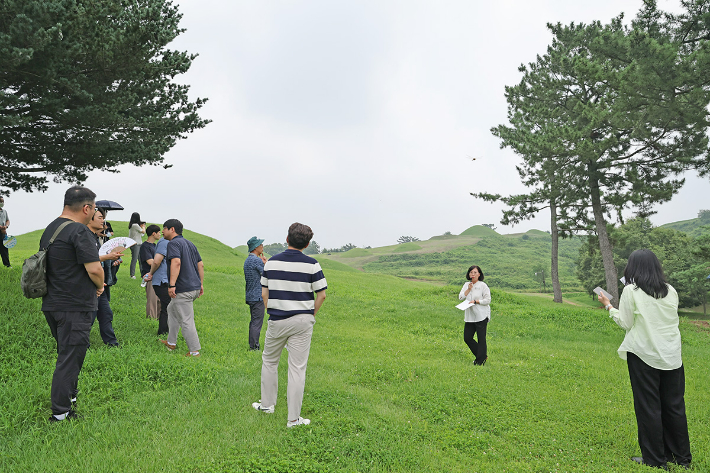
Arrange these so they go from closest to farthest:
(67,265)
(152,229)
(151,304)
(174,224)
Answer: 1. (67,265)
2. (174,224)
3. (152,229)
4. (151,304)

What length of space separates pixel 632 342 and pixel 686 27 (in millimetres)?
15737

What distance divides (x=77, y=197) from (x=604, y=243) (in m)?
24.7

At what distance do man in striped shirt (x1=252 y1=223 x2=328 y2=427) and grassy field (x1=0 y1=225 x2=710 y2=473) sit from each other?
49 centimetres

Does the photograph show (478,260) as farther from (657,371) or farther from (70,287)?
(70,287)

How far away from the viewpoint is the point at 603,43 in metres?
16.9

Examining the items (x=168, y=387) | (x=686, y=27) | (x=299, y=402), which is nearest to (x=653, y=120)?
(x=686, y=27)

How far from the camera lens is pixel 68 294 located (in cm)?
453

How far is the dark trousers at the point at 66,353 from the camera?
14.7 ft

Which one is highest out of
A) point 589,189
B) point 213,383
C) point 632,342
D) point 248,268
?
point 589,189

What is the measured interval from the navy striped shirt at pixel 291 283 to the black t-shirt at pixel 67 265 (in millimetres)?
2002

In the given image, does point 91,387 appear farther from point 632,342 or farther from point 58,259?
point 632,342

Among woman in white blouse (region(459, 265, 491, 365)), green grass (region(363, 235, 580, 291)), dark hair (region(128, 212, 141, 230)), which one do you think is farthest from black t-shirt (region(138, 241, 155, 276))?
green grass (region(363, 235, 580, 291))

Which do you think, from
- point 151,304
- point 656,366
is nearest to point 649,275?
point 656,366

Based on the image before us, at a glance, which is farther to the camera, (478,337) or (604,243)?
(604,243)
